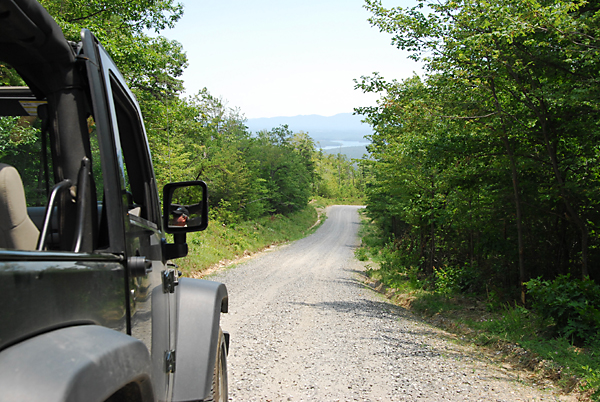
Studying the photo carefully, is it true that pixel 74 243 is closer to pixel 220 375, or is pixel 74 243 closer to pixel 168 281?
pixel 168 281

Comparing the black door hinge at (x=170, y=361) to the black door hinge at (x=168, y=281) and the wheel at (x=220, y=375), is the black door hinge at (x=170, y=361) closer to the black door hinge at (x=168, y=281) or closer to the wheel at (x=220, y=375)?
the black door hinge at (x=168, y=281)

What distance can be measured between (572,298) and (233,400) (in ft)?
18.4

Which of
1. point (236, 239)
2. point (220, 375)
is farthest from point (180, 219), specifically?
point (236, 239)

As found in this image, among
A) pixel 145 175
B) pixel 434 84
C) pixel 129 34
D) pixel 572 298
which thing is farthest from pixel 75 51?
pixel 129 34

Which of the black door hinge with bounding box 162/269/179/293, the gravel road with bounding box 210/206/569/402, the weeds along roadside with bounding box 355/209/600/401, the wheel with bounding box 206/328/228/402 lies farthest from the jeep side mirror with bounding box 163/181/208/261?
the weeds along roadside with bounding box 355/209/600/401

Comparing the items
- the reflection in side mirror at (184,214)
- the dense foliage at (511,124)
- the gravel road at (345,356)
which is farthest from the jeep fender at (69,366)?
the dense foliage at (511,124)

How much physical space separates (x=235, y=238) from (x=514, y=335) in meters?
21.0

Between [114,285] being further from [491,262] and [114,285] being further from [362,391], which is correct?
[491,262]

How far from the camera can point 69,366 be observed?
1.01 metres

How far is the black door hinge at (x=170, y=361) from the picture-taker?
2.23 m

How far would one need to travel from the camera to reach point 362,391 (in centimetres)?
523

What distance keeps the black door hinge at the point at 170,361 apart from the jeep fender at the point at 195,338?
0.09 m

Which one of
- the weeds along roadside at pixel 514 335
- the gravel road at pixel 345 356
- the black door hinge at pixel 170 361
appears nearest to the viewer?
the black door hinge at pixel 170 361

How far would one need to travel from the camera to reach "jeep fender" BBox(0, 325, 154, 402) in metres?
0.91
